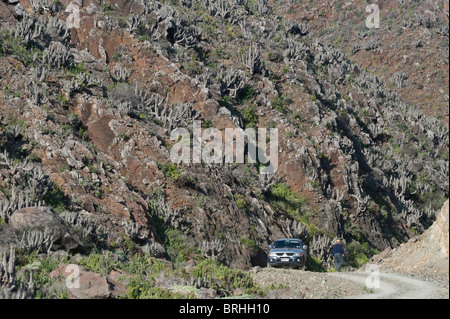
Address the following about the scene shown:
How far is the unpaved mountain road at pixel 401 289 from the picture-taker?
1128 centimetres

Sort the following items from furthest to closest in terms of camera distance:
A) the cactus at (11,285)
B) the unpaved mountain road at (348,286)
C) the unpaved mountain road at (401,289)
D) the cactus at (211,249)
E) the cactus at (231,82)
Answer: the cactus at (231,82) → the cactus at (211,249) → the unpaved mountain road at (348,286) → the unpaved mountain road at (401,289) → the cactus at (11,285)

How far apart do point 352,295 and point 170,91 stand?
17963 millimetres

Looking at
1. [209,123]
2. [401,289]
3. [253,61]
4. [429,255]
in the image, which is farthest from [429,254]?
[253,61]

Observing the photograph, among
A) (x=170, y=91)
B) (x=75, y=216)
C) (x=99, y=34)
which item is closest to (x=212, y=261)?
(x=75, y=216)

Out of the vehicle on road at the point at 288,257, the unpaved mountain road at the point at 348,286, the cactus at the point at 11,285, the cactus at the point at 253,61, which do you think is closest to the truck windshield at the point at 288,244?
the vehicle on road at the point at 288,257

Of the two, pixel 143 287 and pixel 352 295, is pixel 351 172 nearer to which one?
pixel 352 295

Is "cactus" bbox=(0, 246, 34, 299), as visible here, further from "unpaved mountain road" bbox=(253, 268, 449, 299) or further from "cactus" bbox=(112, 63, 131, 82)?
"cactus" bbox=(112, 63, 131, 82)

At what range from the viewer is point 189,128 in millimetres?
25188

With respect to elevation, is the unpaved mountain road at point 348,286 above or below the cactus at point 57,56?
below

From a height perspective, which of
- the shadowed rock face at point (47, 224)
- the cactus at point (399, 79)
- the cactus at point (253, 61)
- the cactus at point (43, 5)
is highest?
the cactus at point (399, 79)

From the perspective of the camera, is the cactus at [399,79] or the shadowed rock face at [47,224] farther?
the cactus at [399,79]

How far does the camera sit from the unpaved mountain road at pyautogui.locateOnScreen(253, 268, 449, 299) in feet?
38.5

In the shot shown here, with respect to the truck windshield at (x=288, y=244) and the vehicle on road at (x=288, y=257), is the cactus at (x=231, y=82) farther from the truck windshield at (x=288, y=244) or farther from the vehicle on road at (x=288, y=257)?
the vehicle on road at (x=288, y=257)

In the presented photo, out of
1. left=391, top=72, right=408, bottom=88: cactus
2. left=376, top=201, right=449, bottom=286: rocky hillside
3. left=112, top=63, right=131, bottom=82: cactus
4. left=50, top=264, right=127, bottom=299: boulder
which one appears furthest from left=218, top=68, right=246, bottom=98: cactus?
left=391, top=72, right=408, bottom=88: cactus
